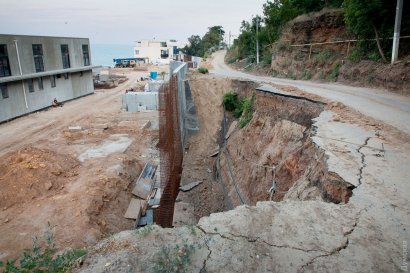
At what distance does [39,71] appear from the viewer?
27.5 meters

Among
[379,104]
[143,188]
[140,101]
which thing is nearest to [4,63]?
[140,101]

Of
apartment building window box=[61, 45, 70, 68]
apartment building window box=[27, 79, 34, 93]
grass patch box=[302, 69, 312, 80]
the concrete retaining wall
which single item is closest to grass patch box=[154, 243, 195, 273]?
grass patch box=[302, 69, 312, 80]

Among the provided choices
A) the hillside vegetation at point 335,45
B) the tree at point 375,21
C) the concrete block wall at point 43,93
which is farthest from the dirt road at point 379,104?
the concrete block wall at point 43,93

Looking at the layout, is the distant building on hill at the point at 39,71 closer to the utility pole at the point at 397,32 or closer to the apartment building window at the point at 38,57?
the apartment building window at the point at 38,57

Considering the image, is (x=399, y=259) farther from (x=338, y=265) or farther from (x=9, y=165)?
(x=9, y=165)

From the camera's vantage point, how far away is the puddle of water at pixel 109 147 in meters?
16.6

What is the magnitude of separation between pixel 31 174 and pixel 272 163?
10.0 meters

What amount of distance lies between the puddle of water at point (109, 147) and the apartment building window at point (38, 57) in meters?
13.1

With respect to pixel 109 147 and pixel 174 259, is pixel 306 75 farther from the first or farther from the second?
pixel 174 259

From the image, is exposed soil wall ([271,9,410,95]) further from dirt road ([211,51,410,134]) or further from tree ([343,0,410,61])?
dirt road ([211,51,410,134])

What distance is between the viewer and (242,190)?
11.6 meters

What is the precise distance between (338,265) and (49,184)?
39.6 ft

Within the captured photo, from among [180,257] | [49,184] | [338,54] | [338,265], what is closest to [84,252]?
[180,257]

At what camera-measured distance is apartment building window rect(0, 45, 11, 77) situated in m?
23.0
